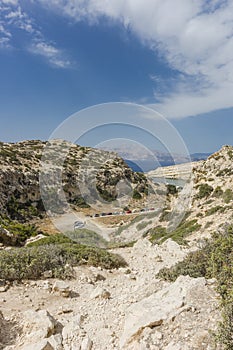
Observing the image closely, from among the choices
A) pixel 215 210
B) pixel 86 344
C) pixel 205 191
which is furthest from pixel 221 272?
pixel 205 191

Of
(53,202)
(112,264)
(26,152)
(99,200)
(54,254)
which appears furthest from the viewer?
(26,152)

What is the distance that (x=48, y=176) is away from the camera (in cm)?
3750

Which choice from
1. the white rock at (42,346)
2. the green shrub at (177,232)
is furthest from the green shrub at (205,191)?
the white rock at (42,346)

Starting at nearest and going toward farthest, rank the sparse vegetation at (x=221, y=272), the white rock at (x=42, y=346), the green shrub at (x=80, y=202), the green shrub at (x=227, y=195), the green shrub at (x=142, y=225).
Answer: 1. the sparse vegetation at (x=221, y=272)
2. the white rock at (x=42, y=346)
3. the green shrub at (x=227, y=195)
4. the green shrub at (x=142, y=225)
5. the green shrub at (x=80, y=202)

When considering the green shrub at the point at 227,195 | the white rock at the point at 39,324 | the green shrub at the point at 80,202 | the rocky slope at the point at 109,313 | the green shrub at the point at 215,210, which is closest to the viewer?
the rocky slope at the point at 109,313

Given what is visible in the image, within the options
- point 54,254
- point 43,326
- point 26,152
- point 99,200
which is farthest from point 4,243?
point 26,152

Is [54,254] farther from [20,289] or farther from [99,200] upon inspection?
[99,200]

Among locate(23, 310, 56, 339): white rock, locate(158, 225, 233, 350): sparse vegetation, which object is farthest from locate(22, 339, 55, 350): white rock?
locate(158, 225, 233, 350): sparse vegetation

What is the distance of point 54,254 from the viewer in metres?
8.62

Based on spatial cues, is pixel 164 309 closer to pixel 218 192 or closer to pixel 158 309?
pixel 158 309

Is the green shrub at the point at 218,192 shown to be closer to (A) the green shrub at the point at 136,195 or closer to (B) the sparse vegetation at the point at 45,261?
(B) the sparse vegetation at the point at 45,261

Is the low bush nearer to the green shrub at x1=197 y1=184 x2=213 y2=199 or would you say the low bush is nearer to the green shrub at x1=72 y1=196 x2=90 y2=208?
the green shrub at x1=197 y1=184 x2=213 y2=199

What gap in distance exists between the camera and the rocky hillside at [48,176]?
96.6 feet

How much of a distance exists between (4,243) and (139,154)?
9205 millimetres
